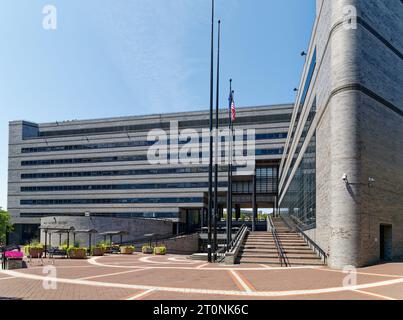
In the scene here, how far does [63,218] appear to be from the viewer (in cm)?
5162

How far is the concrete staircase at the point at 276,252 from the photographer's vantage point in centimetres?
2144

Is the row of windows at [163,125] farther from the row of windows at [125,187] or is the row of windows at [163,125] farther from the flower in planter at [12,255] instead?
the flower in planter at [12,255]

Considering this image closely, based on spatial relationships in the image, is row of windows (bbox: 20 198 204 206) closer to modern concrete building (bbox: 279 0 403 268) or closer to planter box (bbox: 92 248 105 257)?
planter box (bbox: 92 248 105 257)

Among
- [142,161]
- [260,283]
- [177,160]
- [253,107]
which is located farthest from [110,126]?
[260,283]

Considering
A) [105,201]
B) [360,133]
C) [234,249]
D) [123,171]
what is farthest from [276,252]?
[105,201]

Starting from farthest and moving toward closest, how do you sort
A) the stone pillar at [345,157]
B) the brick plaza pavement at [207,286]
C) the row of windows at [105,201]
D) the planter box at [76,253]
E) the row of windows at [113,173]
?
the row of windows at [113,173], the row of windows at [105,201], the planter box at [76,253], the stone pillar at [345,157], the brick plaza pavement at [207,286]

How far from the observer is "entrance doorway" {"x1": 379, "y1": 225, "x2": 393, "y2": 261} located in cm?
2172

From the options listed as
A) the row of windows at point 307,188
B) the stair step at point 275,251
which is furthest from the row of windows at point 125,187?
the stair step at point 275,251

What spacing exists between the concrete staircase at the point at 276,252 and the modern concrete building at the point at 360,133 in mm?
1212

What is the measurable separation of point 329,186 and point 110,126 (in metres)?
68.3

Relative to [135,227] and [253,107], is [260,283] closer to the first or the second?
[135,227]

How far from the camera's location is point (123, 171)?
76438 millimetres

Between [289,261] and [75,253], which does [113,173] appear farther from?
[289,261]
